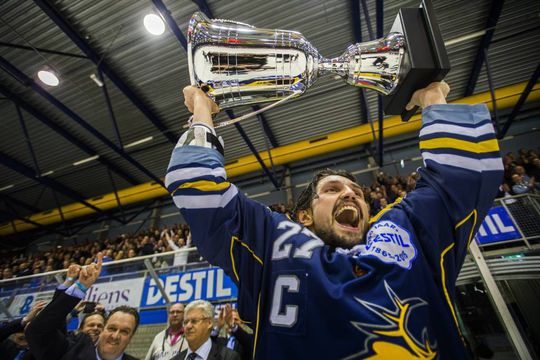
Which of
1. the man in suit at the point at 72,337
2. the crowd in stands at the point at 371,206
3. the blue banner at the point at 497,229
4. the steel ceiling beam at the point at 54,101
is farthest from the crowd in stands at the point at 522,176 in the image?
the steel ceiling beam at the point at 54,101

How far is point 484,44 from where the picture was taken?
20.7 feet

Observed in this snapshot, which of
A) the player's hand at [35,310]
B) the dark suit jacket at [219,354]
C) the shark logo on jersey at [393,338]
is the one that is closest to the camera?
the shark logo on jersey at [393,338]

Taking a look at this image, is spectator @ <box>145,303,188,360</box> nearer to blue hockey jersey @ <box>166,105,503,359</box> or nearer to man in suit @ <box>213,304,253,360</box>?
man in suit @ <box>213,304,253,360</box>

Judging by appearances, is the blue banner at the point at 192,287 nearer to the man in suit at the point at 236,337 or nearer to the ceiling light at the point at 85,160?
the man in suit at the point at 236,337

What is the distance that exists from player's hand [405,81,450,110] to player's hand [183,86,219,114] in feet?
2.68

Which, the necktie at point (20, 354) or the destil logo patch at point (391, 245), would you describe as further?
the necktie at point (20, 354)

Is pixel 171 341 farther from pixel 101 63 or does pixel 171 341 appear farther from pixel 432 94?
pixel 101 63

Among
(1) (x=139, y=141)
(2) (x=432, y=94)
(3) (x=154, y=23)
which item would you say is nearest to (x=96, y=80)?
(1) (x=139, y=141)

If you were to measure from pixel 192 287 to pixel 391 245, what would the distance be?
12.6 feet

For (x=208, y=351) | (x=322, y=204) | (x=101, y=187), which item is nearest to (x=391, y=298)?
(x=322, y=204)

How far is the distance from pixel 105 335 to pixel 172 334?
1.04 m

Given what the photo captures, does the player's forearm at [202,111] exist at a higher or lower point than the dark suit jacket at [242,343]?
higher

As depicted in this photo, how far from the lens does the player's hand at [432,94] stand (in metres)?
1.01

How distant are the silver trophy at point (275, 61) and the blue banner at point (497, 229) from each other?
408cm
